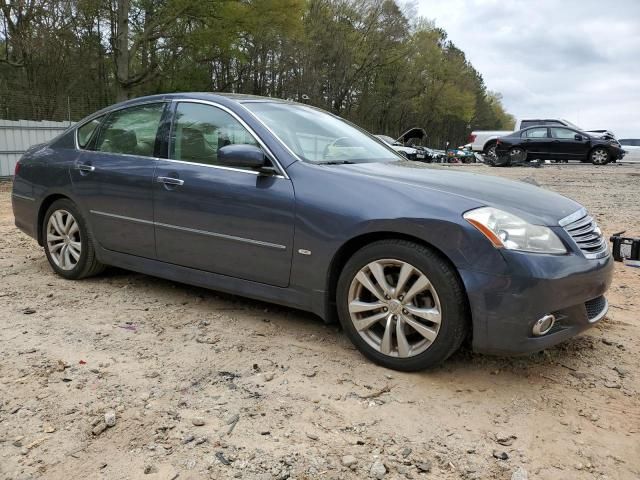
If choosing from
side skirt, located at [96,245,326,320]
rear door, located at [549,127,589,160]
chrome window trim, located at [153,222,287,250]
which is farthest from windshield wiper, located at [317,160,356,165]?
rear door, located at [549,127,589,160]

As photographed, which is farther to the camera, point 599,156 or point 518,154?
point 599,156

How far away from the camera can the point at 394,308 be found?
2.98m

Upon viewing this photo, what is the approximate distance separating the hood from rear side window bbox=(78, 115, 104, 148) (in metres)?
2.39

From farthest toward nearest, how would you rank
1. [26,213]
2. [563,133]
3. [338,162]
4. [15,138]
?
[563,133] → [15,138] → [26,213] → [338,162]

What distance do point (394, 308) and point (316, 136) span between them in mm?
1419

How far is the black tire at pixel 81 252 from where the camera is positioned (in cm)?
448

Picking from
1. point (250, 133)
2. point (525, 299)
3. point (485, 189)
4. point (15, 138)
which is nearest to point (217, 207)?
point (250, 133)

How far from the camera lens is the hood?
9.55 ft

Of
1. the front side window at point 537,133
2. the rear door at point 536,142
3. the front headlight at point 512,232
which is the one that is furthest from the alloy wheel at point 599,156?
the front headlight at point 512,232

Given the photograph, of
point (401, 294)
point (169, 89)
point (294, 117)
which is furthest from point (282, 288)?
point (169, 89)

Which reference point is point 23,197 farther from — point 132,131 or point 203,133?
point 203,133

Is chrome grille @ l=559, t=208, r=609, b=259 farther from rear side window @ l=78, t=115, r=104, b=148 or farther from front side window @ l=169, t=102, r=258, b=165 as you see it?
rear side window @ l=78, t=115, r=104, b=148

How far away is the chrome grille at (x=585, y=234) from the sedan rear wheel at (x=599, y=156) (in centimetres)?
1992

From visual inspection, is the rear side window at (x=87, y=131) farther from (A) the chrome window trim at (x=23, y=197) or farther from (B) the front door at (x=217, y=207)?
(B) the front door at (x=217, y=207)
